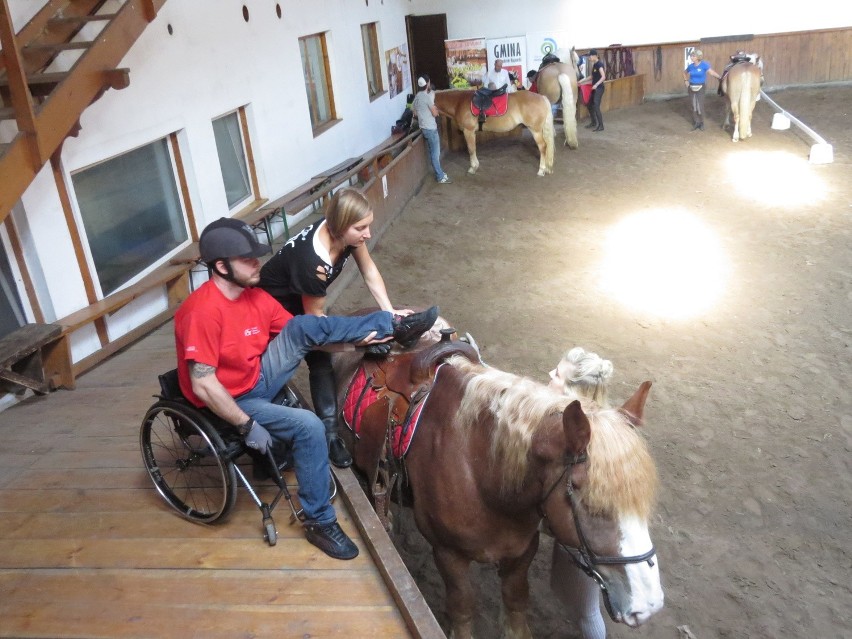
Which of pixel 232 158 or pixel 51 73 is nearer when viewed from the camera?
pixel 51 73

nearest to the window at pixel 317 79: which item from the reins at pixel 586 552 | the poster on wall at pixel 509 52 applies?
the poster on wall at pixel 509 52

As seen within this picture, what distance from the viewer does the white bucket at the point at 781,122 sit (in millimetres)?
13422

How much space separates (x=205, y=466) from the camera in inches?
146

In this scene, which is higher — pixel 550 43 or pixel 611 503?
pixel 550 43

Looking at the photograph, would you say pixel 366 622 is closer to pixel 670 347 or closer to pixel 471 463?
pixel 471 463

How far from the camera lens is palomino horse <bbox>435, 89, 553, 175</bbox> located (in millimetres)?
12173

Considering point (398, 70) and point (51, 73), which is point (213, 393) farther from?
point (398, 70)

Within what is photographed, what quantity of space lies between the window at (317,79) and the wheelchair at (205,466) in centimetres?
789

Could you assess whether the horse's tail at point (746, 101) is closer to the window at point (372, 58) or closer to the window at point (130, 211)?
the window at point (372, 58)

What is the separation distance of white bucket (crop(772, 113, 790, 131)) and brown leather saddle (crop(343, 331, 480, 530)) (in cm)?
1254

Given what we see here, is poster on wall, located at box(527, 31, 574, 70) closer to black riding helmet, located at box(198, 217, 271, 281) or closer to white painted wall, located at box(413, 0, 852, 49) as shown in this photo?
white painted wall, located at box(413, 0, 852, 49)

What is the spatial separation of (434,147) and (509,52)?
23.0 feet

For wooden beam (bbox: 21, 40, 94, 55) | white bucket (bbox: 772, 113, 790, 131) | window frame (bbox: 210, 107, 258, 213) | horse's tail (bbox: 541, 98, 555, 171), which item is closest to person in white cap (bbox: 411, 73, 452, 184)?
horse's tail (bbox: 541, 98, 555, 171)

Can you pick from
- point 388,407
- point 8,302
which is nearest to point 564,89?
point 8,302
